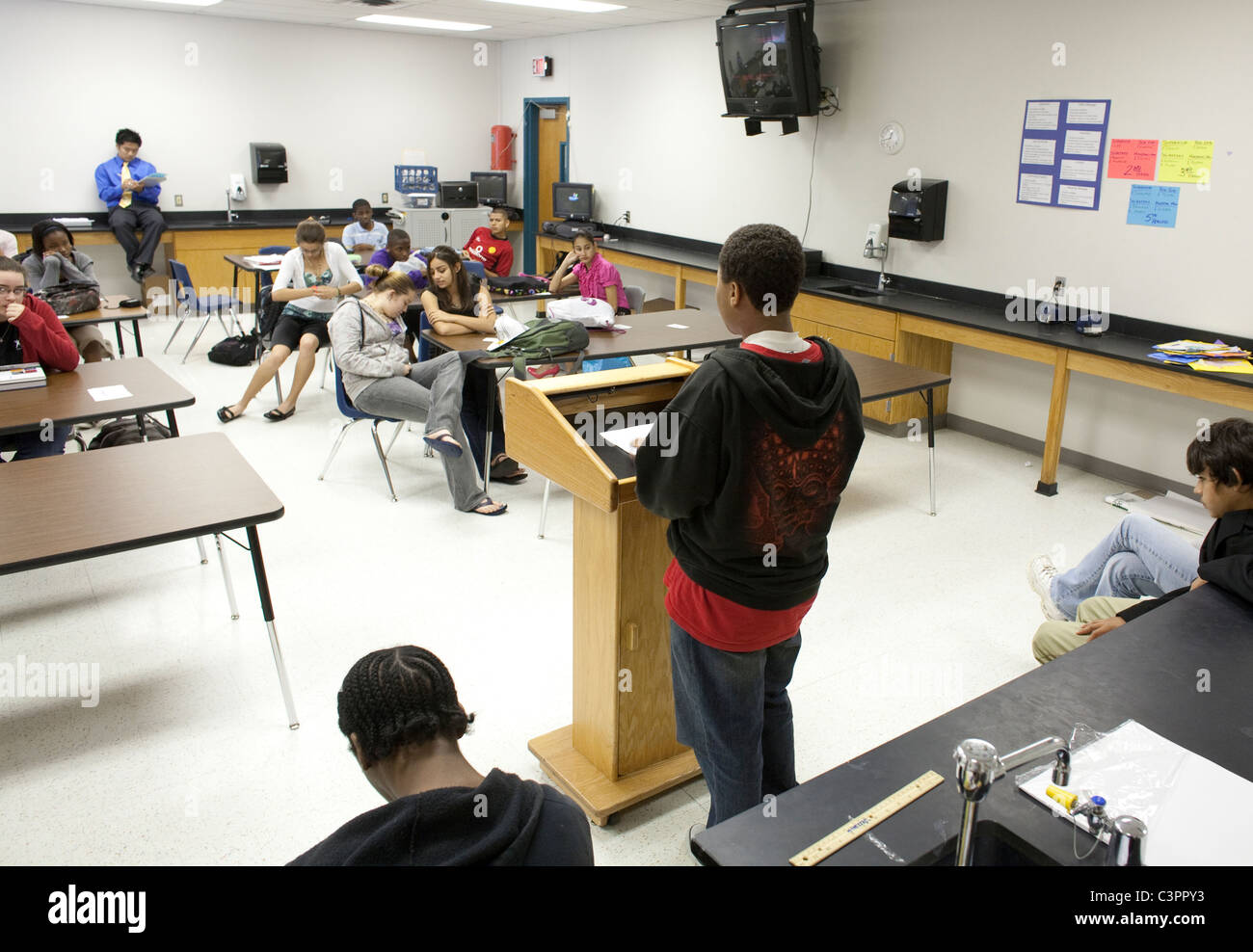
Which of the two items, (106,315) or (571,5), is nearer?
(106,315)

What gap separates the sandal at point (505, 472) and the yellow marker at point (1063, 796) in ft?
13.5

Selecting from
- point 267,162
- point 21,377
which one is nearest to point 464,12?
point 267,162

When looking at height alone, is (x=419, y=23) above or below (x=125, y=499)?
above

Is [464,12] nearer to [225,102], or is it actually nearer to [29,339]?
[225,102]

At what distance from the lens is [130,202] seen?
912 centimetres

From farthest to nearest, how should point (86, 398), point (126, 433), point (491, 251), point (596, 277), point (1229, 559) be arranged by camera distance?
point (491, 251), point (596, 277), point (126, 433), point (86, 398), point (1229, 559)

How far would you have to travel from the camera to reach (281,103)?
33.1ft

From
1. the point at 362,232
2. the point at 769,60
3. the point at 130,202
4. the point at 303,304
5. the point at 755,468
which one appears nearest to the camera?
the point at 755,468

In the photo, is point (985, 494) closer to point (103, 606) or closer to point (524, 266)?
point (103, 606)

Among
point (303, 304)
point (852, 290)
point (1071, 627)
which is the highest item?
point (852, 290)

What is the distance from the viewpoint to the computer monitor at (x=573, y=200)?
31.9ft

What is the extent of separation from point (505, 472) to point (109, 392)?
2.07 meters

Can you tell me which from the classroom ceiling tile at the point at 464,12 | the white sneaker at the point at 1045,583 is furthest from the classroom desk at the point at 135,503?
the classroom ceiling tile at the point at 464,12

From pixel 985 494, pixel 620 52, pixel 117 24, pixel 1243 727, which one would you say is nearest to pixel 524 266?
pixel 620 52
